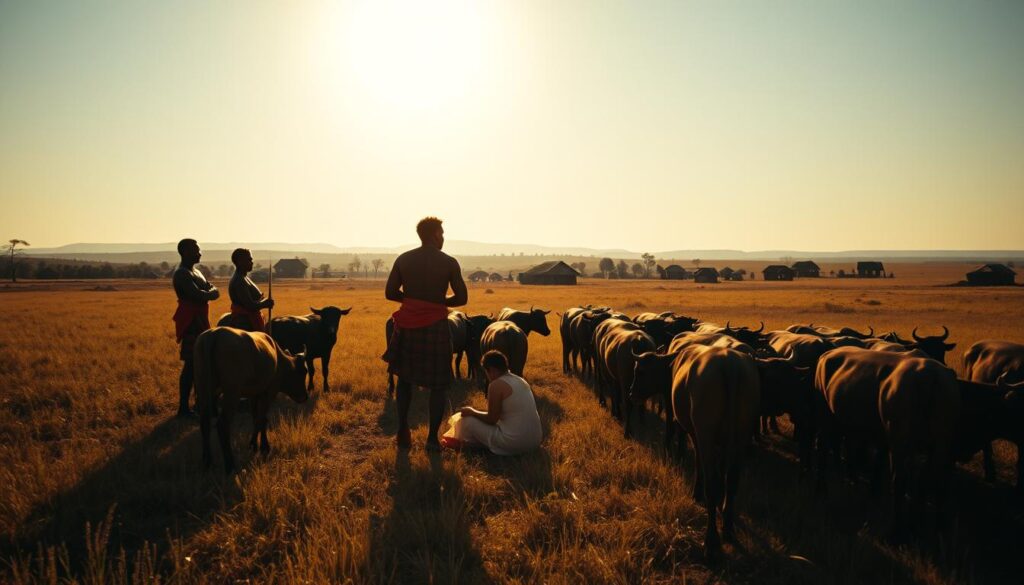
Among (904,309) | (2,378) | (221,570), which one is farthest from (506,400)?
(904,309)

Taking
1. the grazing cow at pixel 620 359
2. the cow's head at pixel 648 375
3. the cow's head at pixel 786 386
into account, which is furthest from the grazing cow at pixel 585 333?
the cow's head at pixel 786 386

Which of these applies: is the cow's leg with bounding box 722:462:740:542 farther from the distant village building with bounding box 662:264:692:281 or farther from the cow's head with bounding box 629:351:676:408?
the distant village building with bounding box 662:264:692:281

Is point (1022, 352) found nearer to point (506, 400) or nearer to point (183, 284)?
point (506, 400)

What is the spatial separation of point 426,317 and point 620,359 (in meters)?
3.35

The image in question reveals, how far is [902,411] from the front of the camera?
Answer: 15.5 ft

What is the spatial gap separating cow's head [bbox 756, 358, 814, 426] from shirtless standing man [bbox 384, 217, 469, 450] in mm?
3986

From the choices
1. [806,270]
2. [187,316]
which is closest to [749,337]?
[187,316]

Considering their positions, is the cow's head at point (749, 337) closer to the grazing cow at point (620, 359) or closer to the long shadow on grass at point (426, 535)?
the grazing cow at point (620, 359)

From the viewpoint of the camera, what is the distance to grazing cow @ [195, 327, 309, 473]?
5.91 meters

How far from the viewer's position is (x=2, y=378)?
10422mm

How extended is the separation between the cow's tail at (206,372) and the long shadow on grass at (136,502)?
31.8 inches

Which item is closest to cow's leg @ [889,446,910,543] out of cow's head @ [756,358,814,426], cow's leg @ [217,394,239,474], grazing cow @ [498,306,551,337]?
cow's head @ [756,358,814,426]

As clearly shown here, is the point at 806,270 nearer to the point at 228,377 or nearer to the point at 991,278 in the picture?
the point at 991,278

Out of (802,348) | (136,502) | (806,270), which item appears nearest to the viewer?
(136,502)
